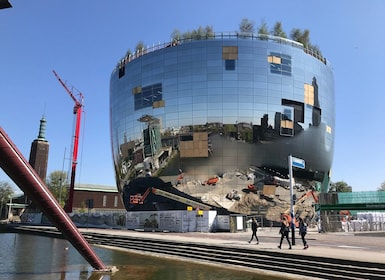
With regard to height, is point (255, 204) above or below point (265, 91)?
below

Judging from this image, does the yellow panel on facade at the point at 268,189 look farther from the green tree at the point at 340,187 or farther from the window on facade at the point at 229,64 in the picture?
the green tree at the point at 340,187

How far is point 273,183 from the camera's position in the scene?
164 ft

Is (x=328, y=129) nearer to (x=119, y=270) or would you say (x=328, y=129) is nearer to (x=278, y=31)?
(x=278, y=31)

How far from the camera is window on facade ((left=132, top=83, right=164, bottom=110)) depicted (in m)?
52.8

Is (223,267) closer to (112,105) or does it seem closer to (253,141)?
(253,141)

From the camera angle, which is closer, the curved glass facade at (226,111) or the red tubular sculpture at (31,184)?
the red tubular sculpture at (31,184)

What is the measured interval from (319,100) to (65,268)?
4941 cm

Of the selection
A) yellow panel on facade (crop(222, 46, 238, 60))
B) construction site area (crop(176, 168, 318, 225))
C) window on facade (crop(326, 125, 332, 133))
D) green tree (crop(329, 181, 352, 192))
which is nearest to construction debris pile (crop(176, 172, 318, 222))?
construction site area (crop(176, 168, 318, 225))

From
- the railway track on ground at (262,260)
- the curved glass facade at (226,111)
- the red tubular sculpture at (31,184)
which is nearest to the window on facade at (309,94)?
the curved glass facade at (226,111)

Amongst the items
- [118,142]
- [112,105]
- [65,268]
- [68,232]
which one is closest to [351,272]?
[68,232]

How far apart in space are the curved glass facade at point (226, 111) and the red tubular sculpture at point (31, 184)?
36430mm

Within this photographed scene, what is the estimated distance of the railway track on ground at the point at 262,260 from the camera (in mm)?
12984

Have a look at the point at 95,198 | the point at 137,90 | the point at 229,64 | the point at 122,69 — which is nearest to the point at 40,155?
the point at 95,198

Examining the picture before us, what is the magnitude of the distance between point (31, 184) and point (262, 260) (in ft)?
34.4
